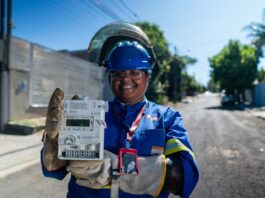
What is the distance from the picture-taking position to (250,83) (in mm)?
39750

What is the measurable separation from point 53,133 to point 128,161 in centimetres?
32

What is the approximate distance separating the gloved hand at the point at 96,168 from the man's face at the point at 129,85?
40cm

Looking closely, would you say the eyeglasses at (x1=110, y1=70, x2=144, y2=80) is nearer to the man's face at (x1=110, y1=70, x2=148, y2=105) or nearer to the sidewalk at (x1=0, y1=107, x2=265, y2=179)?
the man's face at (x1=110, y1=70, x2=148, y2=105)

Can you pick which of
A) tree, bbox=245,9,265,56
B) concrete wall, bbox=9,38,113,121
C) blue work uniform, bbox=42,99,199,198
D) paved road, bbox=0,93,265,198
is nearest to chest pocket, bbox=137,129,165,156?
blue work uniform, bbox=42,99,199,198

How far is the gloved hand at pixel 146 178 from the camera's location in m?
1.48

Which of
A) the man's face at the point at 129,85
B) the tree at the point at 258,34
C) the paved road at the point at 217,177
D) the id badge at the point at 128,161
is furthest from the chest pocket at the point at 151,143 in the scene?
the tree at the point at 258,34

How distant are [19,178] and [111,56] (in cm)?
531

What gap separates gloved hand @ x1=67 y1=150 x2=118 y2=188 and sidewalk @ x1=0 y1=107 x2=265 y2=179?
5613mm

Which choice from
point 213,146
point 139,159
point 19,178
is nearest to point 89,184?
point 139,159

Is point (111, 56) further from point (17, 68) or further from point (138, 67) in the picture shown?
point (17, 68)

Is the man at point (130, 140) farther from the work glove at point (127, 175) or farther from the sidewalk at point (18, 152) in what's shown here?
the sidewalk at point (18, 152)

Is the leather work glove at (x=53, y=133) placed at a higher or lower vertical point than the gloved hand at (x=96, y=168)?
higher

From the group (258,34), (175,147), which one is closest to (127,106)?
(175,147)

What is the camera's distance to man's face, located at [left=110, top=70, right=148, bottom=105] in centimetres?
177
